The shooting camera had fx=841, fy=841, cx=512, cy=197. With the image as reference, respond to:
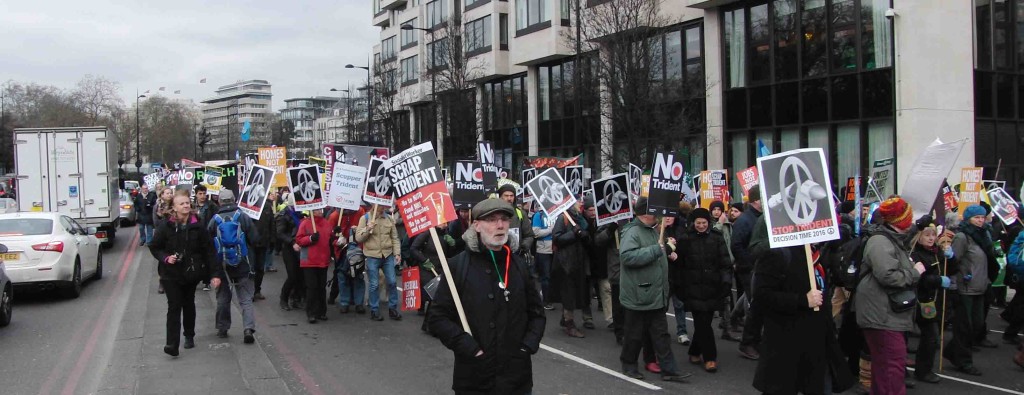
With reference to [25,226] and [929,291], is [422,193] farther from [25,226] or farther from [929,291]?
[25,226]

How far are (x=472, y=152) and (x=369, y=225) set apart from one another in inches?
1223

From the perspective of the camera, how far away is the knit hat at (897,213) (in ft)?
20.3

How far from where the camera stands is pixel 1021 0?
964 inches

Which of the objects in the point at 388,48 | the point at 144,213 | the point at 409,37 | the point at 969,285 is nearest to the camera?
the point at 969,285

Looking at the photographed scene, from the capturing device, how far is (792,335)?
568 cm

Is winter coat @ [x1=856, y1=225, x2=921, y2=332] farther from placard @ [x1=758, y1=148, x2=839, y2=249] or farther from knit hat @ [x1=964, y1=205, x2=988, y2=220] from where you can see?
knit hat @ [x1=964, y1=205, x2=988, y2=220]

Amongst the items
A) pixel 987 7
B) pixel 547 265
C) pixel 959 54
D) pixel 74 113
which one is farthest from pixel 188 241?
pixel 74 113

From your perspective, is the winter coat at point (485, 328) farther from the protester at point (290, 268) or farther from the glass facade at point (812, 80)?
the glass facade at point (812, 80)

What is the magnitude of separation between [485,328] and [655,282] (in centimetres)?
363

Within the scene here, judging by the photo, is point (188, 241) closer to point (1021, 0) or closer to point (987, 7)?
point (987, 7)

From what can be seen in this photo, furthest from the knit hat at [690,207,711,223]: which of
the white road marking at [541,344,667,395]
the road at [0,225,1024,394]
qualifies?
the white road marking at [541,344,667,395]

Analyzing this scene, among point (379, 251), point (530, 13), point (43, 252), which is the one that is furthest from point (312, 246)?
point (530, 13)

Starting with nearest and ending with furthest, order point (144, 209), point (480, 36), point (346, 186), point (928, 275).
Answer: point (928, 275) → point (346, 186) → point (144, 209) → point (480, 36)

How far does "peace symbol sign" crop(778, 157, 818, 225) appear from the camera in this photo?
5667 mm
